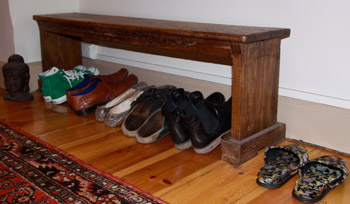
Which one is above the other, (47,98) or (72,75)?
(72,75)

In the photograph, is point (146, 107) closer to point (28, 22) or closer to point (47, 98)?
point (47, 98)

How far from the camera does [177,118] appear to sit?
1709mm

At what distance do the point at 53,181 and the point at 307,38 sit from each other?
47.8 inches

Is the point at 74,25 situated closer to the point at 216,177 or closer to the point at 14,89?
the point at 14,89

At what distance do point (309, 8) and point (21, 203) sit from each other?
1.37 metres

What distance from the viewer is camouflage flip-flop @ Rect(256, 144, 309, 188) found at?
1.44 m

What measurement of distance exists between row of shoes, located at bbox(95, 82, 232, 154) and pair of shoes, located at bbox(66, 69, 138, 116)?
0.59ft

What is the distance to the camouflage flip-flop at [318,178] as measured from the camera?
134cm

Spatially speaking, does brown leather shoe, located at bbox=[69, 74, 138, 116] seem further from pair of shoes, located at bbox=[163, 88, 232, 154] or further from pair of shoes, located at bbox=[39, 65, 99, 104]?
pair of shoes, located at bbox=[163, 88, 232, 154]

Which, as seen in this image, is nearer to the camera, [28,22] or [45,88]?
[45,88]

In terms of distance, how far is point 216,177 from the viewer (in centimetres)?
152

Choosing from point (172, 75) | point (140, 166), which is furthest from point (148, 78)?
point (140, 166)

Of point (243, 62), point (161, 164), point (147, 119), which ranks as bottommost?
point (161, 164)

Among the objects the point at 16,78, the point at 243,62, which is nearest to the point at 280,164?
the point at 243,62
